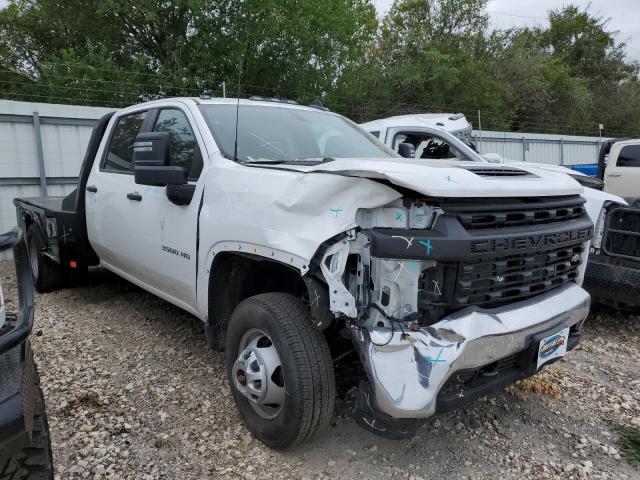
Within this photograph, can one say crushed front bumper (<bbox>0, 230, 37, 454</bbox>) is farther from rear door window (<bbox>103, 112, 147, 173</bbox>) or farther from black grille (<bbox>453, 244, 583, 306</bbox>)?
rear door window (<bbox>103, 112, 147, 173</bbox>)

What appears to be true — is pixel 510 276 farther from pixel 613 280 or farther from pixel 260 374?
pixel 613 280

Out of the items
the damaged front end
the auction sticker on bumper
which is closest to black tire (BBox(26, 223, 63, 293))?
the damaged front end

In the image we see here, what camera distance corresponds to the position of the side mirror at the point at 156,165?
123 inches

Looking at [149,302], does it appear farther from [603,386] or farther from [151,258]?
[603,386]

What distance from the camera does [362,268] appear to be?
2332mm

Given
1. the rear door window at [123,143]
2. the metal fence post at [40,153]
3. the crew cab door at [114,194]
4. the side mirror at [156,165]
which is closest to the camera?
the side mirror at [156,165]

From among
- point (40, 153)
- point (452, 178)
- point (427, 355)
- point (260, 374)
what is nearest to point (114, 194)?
point (260, 374)

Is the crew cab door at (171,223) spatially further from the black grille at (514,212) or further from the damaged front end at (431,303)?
the black grille at (514,212)

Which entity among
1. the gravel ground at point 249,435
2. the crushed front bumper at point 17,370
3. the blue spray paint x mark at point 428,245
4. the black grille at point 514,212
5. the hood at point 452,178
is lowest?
the gravel ground at point 249,435

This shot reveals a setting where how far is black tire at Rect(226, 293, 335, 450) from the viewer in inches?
98.7

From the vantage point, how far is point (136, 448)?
286 centimetres

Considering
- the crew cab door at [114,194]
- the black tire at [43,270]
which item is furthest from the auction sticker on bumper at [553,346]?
the black tire at [43,270]

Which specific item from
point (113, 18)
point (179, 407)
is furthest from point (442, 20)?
point (179, 407)

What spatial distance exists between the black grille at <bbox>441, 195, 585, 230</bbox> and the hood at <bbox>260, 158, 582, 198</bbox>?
5cm
